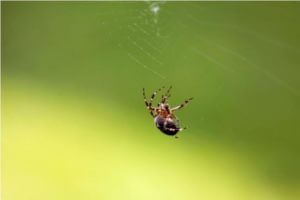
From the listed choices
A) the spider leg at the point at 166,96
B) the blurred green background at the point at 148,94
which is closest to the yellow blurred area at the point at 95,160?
the blurred green background at the point at 148,94

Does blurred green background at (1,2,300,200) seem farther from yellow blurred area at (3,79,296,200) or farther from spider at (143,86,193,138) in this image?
spider at (143,86,193,138)

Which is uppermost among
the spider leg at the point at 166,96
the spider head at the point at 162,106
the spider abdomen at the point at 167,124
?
the spider leg at the point at 166,96

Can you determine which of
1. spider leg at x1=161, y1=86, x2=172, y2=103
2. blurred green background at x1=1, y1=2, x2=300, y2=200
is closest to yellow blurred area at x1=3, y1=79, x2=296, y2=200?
blurred green background at x1=1, y1=2, x2=300, y2=200

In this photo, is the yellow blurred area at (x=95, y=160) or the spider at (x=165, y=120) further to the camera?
the yellow blurred area at (x=95, y=160)

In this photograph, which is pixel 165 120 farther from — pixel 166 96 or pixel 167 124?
pixel 166 96

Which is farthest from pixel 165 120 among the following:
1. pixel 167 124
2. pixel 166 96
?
pixel 166 96

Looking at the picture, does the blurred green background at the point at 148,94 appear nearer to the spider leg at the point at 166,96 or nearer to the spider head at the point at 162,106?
the spider leg at the point at 166,96

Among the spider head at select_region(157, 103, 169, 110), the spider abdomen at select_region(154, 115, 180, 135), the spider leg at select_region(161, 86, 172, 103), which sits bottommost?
the spider abdomen at select_region(154, 115, 180, 135)

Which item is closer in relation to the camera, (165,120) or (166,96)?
(165,120)
